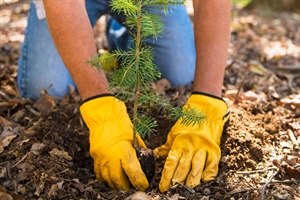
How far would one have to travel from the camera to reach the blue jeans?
8.85ft

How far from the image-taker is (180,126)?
189cm

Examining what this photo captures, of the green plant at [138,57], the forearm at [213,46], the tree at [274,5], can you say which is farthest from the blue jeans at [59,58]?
the tree at [274,5]

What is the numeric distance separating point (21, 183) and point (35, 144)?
0.81 feet

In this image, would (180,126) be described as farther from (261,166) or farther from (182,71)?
(182,71)

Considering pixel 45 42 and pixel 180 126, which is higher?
pixel 45 42

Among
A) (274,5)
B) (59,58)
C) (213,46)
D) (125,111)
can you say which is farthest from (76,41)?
(274,5)

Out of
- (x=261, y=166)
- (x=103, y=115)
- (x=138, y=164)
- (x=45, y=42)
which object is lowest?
(x=261, y=166)

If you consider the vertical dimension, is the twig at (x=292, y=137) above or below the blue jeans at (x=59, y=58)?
below

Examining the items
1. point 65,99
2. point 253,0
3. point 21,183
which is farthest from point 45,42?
point 253,0

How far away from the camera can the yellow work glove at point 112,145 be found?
1.75 metres

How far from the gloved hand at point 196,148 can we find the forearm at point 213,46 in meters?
0.08

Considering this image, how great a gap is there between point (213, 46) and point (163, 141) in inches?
19.4

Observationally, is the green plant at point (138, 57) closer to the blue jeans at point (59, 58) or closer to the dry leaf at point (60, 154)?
the dry leaf at point (60, 154)

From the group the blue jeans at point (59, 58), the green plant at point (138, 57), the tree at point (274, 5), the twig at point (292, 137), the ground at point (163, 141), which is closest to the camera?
Answer: the green plant at point (138, 57)
